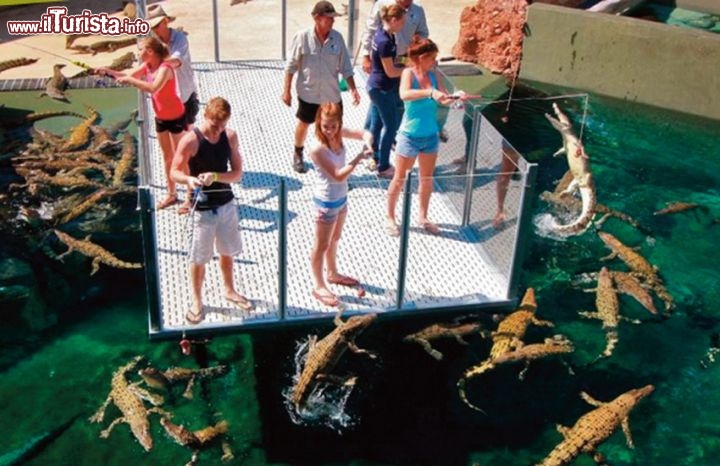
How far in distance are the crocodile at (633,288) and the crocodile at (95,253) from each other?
497cm

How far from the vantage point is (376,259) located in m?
7.50

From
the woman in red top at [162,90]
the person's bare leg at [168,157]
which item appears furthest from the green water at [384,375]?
the woman in red top at [162,90]

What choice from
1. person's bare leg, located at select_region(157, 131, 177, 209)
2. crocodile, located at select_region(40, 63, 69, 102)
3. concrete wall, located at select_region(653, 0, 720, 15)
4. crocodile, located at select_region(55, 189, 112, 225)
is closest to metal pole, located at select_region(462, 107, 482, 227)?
person's bare leg, located at select_region(157, 131, 177, 209)

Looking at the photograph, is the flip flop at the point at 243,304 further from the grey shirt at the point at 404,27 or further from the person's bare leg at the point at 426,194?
the grey shirt at the point at 404,27

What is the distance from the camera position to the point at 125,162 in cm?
1096

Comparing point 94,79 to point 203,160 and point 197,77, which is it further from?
point 203,160

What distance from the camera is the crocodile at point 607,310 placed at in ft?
27.8

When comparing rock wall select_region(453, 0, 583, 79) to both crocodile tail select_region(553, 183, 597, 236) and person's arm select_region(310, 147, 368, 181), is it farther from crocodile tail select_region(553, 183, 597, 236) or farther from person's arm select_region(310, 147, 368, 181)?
person's arm select_region(310, 147, 368, 181)

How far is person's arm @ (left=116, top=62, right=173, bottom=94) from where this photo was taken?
765 centimetres

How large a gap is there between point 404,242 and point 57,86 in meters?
8.04

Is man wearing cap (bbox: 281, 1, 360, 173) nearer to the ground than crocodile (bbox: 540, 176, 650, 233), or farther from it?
farther from it

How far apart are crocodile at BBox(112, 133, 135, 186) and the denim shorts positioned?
4.36 meters

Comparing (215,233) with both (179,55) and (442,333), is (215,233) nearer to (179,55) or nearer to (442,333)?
(179,55)

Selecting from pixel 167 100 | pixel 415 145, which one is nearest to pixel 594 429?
pixel 415 145
